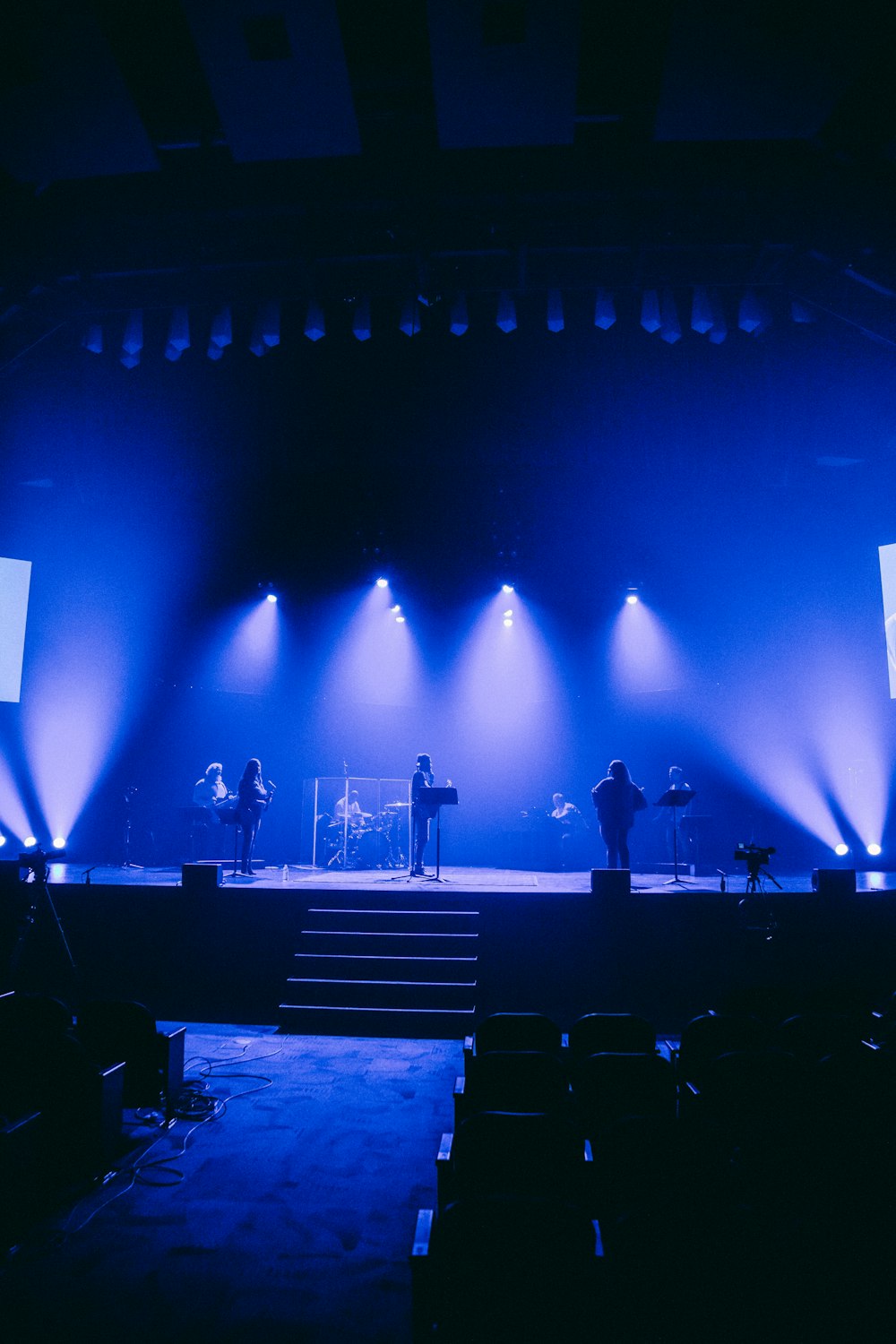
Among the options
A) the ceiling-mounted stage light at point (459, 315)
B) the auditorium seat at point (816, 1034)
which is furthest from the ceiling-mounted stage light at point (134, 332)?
the auditorium seat at point (816, 1034)

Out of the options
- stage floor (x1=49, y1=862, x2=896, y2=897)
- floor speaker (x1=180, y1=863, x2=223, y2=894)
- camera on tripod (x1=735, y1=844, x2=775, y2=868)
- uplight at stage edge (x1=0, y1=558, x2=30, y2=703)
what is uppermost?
uplight at stage edge (x1=0, y1=558, x2=30, y2=703)

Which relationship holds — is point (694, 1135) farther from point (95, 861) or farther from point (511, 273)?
point (95, 861)

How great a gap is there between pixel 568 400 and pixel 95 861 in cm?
1142

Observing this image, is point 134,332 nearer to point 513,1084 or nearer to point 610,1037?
point 513,1084

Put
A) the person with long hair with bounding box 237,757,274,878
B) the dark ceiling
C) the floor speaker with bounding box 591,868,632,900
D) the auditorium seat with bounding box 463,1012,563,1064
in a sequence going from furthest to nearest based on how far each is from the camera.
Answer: the person with long hair with bounding box 237,757,274,878 → the floor speaker with bounding box 591,868,632,900 → the dark ceiling → the auditorium seat with bounding box 463,1012,563,1064

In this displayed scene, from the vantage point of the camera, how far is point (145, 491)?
1167 cm

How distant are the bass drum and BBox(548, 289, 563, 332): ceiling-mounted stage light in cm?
912

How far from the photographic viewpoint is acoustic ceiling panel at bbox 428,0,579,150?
511 centimetres

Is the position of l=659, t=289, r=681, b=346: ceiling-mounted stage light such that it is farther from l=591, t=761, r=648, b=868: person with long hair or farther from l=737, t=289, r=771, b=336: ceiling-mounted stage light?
l=591, t=761, r=648, b=868: person with long hair

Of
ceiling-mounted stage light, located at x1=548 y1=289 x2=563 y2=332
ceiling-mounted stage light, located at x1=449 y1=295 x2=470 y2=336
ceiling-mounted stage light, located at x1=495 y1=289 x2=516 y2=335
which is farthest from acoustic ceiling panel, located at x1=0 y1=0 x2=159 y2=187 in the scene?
ceiling-mounted stage light, located at x1=548 y1=289 x2=563 y2=332

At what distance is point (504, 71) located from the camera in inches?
214

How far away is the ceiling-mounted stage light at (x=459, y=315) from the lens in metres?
7.75

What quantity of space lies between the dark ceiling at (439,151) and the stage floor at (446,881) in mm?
6588

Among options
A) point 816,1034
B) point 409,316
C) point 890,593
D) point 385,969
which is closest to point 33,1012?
point 385,969
